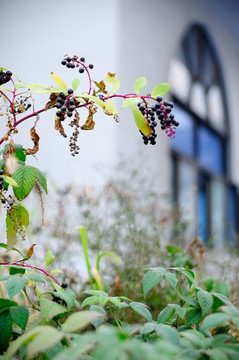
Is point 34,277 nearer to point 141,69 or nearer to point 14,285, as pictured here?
point 14,285

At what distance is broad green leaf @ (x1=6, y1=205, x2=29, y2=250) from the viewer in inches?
30.6

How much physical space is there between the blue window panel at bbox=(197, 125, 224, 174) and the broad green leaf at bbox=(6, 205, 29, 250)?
4874 mm

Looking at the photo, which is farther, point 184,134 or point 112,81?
point 184,134

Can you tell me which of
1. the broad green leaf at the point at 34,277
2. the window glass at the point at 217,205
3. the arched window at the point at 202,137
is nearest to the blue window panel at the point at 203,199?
the arched window at the point at 202,137

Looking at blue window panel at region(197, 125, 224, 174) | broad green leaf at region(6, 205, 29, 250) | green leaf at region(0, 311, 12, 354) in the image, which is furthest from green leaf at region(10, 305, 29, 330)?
blue window panel at region(197, 125, 224, 174)

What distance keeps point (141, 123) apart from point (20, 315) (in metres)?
0.39

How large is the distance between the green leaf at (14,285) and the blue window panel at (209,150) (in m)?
5.00

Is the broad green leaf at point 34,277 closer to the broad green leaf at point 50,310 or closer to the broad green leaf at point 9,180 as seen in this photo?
the broad green leaf at point 50,310

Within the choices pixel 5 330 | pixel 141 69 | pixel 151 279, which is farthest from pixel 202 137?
pixel 5 330

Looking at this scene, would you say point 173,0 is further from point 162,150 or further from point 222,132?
point 222,132

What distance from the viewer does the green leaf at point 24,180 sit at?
2.44 ft

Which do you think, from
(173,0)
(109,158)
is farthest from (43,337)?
(173,0)

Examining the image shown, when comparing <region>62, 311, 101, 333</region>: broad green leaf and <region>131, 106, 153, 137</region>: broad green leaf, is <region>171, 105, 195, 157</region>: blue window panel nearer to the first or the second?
<region>131, 106, 153, 137</region>: broad green leaf

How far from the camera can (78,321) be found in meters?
0.54
